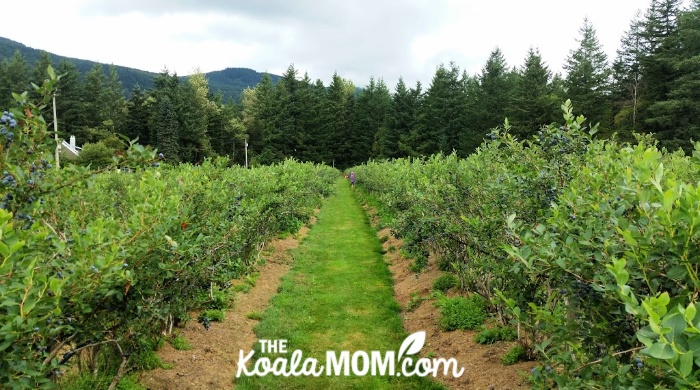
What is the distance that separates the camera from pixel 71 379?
4730mm

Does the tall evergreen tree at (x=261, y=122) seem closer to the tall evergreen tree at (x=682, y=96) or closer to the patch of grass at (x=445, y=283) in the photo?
the tall evergreen tree at (x=682, y=96)

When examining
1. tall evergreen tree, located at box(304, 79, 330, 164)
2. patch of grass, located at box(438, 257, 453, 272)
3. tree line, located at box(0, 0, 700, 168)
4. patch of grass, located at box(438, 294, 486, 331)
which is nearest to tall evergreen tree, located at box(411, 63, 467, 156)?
tree line, located at box(0, 0, 700, 168)

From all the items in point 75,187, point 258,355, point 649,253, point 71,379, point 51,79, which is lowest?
point 258,355

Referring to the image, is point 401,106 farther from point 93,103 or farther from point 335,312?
point 335,312

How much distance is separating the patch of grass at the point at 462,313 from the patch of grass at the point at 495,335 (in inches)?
20.6

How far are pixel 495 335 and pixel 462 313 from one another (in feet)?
2.96

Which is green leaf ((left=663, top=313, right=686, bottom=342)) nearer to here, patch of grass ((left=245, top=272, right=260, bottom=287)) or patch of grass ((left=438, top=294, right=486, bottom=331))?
patch of grass ((left=438, top=294, right=486, bottom=331))

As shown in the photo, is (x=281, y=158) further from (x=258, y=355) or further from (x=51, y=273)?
(x=51, y=273)

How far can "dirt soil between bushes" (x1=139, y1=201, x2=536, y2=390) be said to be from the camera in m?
5.47

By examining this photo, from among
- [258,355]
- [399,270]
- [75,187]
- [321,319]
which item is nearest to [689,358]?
[75,187]

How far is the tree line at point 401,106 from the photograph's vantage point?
3488 cm

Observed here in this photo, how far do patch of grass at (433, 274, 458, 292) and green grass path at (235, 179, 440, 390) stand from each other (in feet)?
2.95

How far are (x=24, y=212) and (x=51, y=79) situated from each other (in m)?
0.84

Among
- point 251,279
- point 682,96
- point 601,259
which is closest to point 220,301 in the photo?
point 251,279
